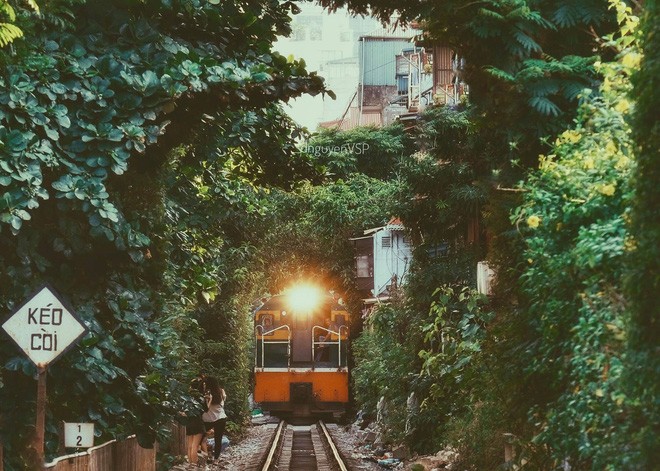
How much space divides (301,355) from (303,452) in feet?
20.9

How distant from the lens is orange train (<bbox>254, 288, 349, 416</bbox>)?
3109 centimetres

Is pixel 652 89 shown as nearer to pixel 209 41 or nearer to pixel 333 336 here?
pixel 209 41

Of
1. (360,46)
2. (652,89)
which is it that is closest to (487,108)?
(652,89)

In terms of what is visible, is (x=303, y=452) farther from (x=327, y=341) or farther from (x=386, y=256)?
(x=386, y=256)

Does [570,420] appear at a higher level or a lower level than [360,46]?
lower

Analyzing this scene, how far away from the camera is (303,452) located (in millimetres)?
25359

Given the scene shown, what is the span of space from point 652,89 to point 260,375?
25.9m

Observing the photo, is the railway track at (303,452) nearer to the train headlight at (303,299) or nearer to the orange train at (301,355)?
the orange train at (301,355)

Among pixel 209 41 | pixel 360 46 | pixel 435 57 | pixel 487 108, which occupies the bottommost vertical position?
pixel 487 108

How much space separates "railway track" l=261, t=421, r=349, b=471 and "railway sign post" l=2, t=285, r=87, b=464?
1148 cm

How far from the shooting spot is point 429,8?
465 inches

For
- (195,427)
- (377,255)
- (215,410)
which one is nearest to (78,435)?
(195,427)

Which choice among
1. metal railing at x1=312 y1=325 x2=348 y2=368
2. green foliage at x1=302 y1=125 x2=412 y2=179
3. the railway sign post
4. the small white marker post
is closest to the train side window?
metal railing at x1=312 y1=325 x2=348 y2=368

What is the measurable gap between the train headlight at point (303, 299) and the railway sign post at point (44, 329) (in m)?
22.9
